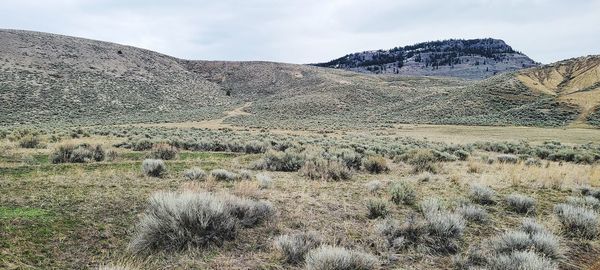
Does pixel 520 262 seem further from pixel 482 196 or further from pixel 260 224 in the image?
pixel 482 196

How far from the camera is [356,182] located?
1245cm

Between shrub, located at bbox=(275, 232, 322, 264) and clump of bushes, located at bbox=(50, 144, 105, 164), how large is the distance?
11.3 m

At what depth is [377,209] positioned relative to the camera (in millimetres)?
8328

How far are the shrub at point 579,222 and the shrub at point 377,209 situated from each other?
3289mm

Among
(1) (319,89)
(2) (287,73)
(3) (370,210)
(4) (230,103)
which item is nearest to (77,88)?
(4) (230,103)

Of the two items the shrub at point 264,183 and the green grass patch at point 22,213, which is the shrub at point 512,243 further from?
the green grass patch at point 22,213

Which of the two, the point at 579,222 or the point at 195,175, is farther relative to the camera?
the point at 195,175

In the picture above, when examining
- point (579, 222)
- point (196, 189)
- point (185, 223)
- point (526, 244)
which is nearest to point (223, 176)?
point (196, 189)

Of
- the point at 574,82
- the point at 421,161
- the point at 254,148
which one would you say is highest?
the point at 574,82

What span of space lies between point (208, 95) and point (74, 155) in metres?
90.9

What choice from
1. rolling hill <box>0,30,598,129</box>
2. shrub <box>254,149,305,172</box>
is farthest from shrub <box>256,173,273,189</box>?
rolling hill <box>0,30,598,129</box>

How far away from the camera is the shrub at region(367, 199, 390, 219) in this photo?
8312 mm

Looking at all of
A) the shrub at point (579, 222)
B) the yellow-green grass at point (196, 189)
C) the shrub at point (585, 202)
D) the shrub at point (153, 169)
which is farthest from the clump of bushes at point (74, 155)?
the shrub at point (585, 202)

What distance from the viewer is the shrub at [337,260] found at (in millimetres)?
5398
